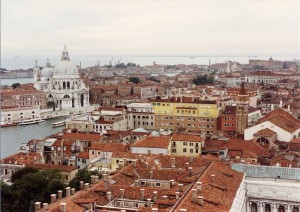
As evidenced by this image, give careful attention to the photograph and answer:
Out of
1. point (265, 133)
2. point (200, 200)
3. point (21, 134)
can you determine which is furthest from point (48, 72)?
point (200, 200)

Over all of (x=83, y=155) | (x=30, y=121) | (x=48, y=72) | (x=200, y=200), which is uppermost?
(x=48, y=72)

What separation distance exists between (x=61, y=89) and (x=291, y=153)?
15416 mm

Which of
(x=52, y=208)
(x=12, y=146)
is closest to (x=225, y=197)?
(x=52, y=208)

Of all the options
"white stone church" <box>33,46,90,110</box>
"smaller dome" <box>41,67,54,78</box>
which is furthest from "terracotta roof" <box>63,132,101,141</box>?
"smaller dome" <box>41,67,54,78</box>

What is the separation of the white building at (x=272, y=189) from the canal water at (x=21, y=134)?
18.3 ft

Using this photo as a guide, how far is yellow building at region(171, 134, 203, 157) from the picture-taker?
8383mm

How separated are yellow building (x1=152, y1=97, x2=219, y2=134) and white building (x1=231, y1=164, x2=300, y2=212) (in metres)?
5.62

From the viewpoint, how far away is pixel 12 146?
442 inches

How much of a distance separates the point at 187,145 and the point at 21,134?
7.16 meters

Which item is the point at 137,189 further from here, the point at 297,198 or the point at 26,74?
the point at 26,74

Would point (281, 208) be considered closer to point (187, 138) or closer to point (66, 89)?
point (187, 138)

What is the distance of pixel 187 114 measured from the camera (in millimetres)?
12344

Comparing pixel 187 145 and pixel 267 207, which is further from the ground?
pixel 187 145

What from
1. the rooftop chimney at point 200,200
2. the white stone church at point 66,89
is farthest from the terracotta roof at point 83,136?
the white stone church at point 66,89
